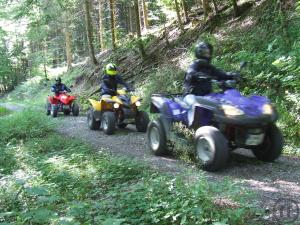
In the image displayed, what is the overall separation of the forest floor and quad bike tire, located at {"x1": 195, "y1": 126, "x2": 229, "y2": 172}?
0.15 m

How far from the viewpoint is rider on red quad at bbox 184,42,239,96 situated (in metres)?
7.77

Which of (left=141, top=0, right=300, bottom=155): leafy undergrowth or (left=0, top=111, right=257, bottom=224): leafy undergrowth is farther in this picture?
(left=141, top=0, right=300, bottom=155): leafy undergrowth

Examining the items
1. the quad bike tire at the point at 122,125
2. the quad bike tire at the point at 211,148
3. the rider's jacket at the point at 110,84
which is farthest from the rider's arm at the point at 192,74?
the quad bike tire at the point at 122,125

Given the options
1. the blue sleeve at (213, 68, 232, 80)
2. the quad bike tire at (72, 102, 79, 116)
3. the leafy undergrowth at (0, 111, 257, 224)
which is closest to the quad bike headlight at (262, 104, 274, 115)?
the blue sleeve at (213, 68, 232, 80)

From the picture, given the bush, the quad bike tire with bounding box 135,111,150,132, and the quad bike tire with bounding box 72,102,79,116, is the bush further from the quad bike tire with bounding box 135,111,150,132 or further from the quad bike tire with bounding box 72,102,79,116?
the quad bike tire with bounding box 72,102,79,116

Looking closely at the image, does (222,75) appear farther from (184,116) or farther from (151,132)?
(151,132)

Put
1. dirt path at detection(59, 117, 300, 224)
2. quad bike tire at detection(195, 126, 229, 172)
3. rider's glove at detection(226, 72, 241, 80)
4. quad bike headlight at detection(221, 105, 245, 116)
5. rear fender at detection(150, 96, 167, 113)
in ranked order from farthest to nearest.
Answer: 1. rear fender at detection(150, 96, 167, 113)
2. rider's glove at detection(226, 72, 241, 80)
3. quad bike tire at detection(195, 126, 229, 172)
4. quad bike headlight at detection(221, 105, 245, 116)
5. dirt path at detection(59, 117, 300, 224)

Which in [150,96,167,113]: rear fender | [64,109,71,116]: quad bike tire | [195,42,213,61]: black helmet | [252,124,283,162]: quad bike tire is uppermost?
[195,42,213,61]: black helmet

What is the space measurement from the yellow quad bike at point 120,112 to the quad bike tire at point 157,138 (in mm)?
2855

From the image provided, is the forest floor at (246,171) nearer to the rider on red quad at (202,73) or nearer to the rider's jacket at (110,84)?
the rider on red quad at (202,73)

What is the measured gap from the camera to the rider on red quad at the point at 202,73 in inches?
306

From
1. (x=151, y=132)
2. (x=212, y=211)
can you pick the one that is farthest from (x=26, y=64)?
(x=212, y=211)

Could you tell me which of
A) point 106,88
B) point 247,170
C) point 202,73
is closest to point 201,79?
point 202,73

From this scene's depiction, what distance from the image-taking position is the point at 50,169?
8.01 meters
